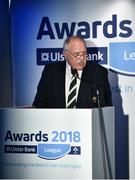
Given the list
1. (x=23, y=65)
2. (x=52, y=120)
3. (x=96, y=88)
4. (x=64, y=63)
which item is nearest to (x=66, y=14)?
(x=23, y=65)

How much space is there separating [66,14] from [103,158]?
7.16 feet

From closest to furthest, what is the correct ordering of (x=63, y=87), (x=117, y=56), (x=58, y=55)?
1. (x=63, y=87)
2. (x=117, y=56)
3. (x=58, y=55)

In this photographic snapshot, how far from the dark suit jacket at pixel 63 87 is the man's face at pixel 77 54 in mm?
123

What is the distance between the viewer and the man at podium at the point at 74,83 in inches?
152

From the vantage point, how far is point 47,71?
13.8 ft

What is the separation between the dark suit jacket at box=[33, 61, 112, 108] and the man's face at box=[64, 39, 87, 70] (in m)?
0.12

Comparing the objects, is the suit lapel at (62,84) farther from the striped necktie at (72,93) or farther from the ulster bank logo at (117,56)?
the ulster bank logo at (117,56)

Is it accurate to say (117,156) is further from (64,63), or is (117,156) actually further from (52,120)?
(52,120)

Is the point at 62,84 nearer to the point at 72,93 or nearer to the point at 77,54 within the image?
the point at 72,93

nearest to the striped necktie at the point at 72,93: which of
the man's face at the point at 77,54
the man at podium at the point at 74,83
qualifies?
the man at podium at the point at 74,83

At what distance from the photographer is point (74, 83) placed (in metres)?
3.96

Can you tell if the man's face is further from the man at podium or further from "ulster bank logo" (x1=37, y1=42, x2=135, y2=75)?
"ulster bank logo" (x1=37, y1=42, x2=135, y2=75)

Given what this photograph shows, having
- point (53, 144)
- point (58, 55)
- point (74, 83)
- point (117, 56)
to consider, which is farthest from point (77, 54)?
point (58, 55)

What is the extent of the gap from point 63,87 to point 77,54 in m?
0.32
